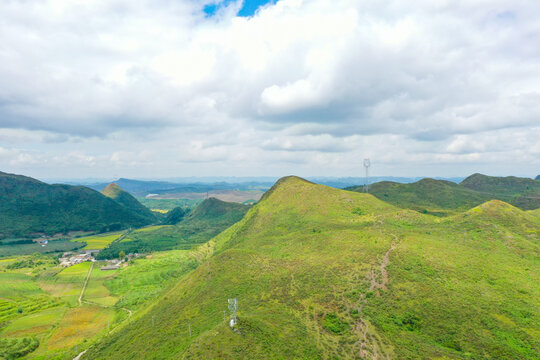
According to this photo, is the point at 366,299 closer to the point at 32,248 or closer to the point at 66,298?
the point at 66,298

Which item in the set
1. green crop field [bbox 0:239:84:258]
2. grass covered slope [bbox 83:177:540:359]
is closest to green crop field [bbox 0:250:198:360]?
grass covered slope [bbox 83:177:540:359]

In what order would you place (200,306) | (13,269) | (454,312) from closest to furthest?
(454,312) → (200,306) → (13,269)

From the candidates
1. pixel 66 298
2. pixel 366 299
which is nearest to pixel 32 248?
pixel 66 298

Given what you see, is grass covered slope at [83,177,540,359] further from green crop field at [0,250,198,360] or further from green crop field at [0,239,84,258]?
green crop field at [0,239,84,258]

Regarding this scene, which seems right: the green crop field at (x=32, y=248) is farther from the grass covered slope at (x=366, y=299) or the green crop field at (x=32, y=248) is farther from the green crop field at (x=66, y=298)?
the grass covered slope at (x=366, y=299)

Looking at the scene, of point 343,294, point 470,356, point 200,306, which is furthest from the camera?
point 200,306

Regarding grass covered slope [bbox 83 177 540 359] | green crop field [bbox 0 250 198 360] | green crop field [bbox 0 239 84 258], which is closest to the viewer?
grass covered slope [bbox 83 177 540 359]

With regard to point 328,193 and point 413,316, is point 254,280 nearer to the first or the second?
point 413,316

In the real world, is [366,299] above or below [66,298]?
above

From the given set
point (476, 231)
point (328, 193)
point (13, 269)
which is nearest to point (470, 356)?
point (476, 231)
